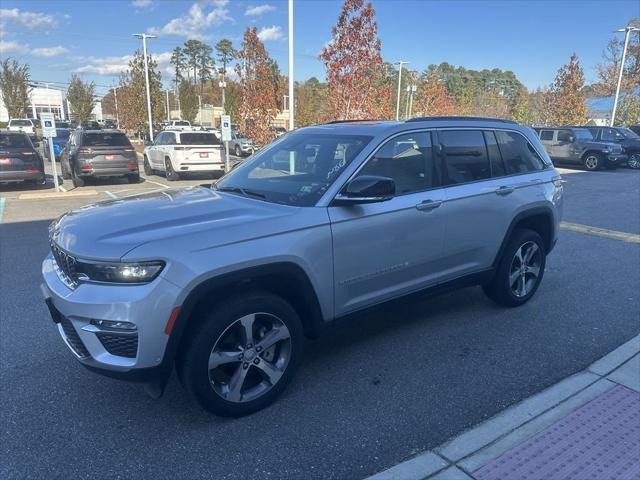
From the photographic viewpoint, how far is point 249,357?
3.02 meters

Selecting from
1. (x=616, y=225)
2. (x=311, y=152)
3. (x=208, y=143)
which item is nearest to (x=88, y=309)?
(x=311, y=152)

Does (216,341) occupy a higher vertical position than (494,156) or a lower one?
lower

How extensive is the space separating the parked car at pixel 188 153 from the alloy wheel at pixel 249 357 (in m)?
13.6

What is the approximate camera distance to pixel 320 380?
353cm

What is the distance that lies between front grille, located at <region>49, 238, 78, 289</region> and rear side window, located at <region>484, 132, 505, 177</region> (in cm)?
350

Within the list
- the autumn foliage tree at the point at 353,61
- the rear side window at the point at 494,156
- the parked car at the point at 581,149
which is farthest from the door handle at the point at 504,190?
the parked car at the point at 581,149

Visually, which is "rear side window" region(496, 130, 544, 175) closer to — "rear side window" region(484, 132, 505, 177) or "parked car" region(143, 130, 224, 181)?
"rear side window" region(484, 132, 505, 177)

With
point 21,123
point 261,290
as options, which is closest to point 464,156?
point 261,290

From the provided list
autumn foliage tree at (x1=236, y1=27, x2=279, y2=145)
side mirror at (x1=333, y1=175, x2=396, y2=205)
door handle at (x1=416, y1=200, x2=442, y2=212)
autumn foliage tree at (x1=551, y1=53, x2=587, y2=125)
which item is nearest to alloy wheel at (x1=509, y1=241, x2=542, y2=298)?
door handle at (x1=416, y1=200, x2=442, y2=212)

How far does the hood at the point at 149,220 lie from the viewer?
2713 millimetres

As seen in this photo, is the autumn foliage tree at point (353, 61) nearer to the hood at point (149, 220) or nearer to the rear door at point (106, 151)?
the rear door at point (106, 151)

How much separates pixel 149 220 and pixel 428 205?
205 centimetres

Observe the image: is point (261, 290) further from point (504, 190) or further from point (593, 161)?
point (593, 161)

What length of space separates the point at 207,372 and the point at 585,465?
2.12m
